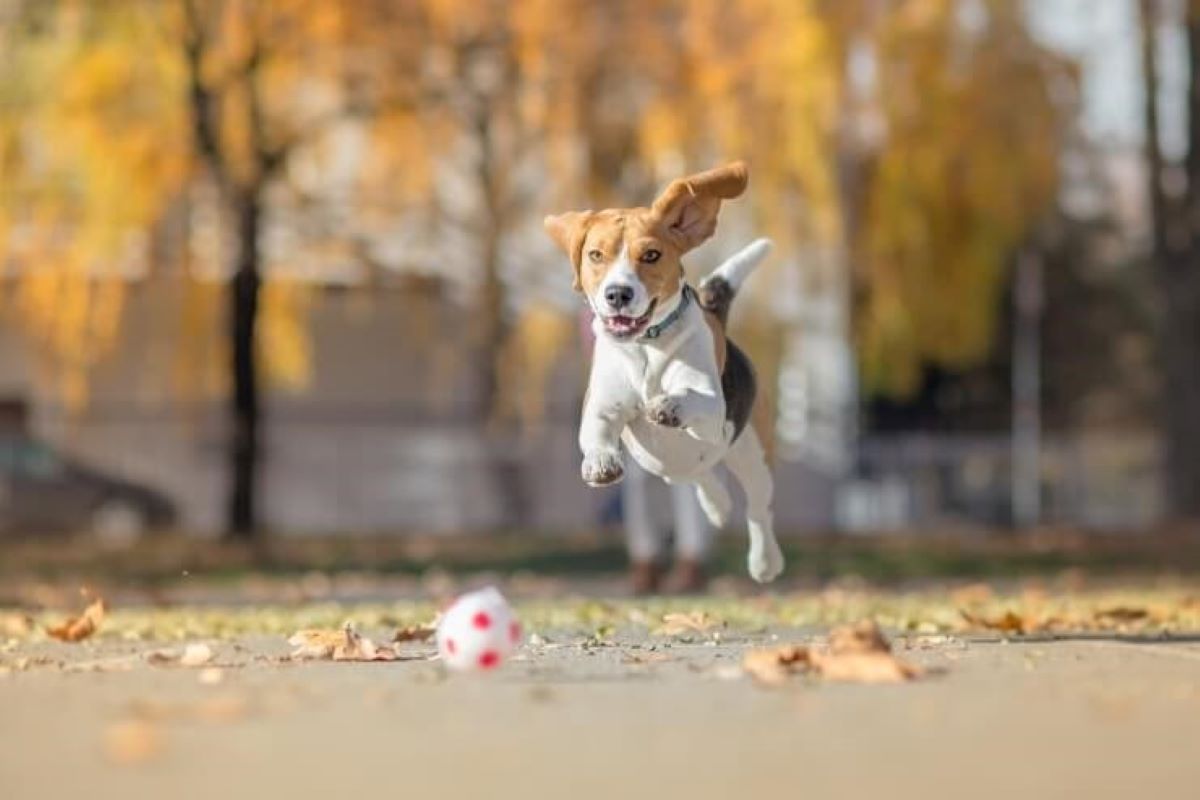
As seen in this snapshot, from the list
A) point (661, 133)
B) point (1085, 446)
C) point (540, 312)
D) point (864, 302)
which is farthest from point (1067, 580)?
point (1085, 446)

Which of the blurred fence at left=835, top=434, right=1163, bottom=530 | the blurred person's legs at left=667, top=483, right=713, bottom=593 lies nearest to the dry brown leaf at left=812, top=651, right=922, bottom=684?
the blurred person's legs at left=667, top=483, right=713, bottom=593

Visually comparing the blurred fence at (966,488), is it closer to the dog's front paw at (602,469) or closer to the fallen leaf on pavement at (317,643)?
the fallen leaf on pavement at (317,643)

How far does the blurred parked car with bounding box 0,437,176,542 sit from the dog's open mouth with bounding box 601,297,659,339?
863 inches

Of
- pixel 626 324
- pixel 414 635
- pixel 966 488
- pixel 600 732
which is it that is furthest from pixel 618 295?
pixel 966 488

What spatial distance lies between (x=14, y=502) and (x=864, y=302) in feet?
41.2

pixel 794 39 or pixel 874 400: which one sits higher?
pixel 794 39

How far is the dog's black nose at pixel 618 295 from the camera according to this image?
23.0 ft

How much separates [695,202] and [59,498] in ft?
74.4

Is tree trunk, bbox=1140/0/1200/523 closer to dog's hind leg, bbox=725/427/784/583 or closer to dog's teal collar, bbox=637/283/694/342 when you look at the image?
dog's hind leg, bbox=725/427/784/583

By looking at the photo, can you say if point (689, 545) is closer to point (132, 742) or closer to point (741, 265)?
point (741, 265)

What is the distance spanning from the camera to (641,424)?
24.8 ft

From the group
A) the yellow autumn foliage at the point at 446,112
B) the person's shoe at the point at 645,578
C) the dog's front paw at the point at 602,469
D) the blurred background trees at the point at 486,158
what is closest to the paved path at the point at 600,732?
the dog's front paw at the point at 602,469

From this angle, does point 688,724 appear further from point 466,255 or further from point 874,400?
point 874,400

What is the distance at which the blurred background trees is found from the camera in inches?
854
